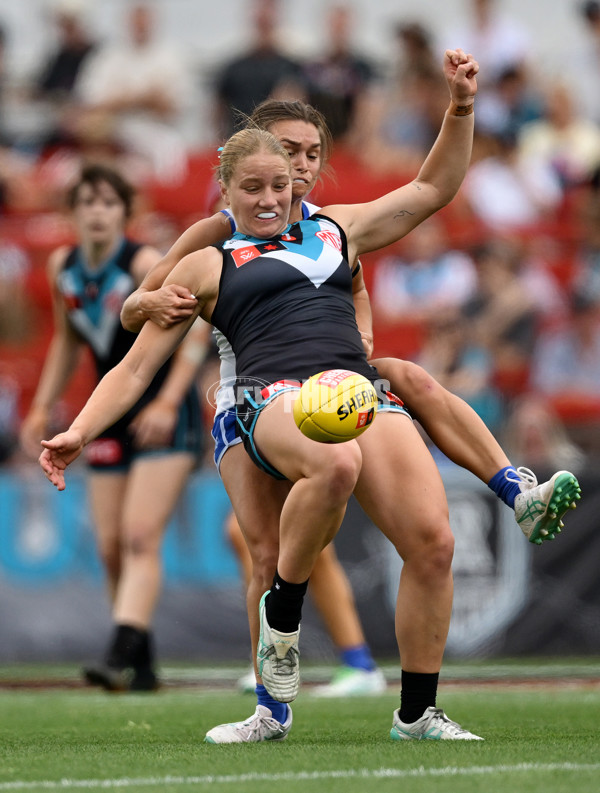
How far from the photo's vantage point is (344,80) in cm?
1450

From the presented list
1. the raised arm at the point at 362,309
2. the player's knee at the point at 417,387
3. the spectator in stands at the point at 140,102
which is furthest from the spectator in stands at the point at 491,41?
the player's knee at the point at 417,387

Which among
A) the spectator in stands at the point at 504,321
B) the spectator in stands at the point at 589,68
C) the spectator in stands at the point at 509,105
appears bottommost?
the spectator in stands at the point at 504,321

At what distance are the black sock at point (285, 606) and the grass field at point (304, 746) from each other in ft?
1.35

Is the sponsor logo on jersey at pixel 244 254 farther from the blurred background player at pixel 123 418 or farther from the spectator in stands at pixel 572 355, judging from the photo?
the spectator in stands at pixel 572 355

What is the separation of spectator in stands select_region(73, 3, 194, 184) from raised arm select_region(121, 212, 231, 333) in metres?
9.54

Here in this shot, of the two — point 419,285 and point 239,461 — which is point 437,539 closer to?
point 239,461

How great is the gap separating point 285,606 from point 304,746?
529mm

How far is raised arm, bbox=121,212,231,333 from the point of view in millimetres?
4488

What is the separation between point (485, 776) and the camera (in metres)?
3.63

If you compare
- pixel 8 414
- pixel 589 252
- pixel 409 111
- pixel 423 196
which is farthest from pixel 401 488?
pixel 409 111

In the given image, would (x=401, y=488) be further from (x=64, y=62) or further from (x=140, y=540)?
(x=64, y=62)

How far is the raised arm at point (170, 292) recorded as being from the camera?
14.7ft

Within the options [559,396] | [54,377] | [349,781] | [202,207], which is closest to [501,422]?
[559,396]

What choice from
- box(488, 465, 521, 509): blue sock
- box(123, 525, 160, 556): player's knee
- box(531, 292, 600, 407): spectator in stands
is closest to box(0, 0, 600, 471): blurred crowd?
box(531, 292, 600, 407): spectator in stands
